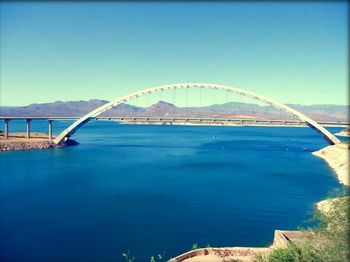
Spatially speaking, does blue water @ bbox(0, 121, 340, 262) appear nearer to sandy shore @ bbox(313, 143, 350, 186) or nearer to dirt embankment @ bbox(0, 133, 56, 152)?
sandy shore @ bbox(313, 143, 350, 186)

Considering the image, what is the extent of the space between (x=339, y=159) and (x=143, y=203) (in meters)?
25.3

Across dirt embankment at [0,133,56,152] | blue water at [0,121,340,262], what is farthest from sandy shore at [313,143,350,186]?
dirt embankment at [0,133,56,152]

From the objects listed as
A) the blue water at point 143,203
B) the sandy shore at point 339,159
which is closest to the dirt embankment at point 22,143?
the blue water at point 143,203

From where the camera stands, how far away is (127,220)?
1822 cm

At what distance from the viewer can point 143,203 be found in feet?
71.4

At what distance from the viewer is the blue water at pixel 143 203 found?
49.1ft

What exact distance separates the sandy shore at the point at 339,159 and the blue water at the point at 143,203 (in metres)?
0.94

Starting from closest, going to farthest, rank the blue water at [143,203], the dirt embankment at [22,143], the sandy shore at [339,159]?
the blue water at [143,203]
the sandy shore at [339,159]
the dirt embankment at [22,143]

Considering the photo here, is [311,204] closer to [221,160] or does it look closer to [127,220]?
[127,220]

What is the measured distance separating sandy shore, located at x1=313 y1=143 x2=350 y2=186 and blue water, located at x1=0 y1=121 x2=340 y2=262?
940mm

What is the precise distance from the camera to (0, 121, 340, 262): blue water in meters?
15.0

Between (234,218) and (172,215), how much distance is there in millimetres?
3133

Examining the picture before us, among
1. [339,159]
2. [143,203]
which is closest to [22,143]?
[143,203]

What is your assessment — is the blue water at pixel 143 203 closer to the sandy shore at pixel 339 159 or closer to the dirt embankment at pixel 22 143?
the sandy shore at pixel 339 159
